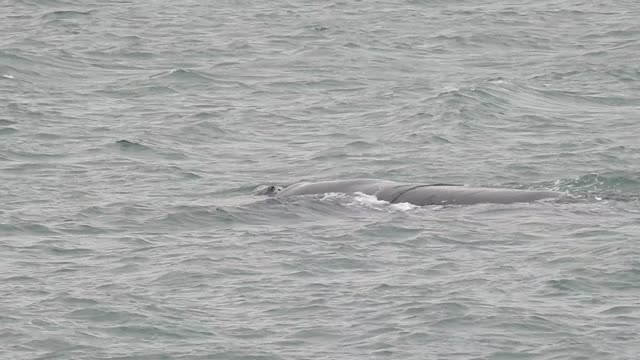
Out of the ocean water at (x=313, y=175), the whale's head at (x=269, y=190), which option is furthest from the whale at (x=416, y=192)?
the ocean water at (x=313, y=175)

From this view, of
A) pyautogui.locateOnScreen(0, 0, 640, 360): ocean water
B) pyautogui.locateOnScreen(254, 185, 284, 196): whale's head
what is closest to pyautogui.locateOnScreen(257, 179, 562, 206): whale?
pyautogui.locateOnScreen(254, 185, 284, 196): whale's head

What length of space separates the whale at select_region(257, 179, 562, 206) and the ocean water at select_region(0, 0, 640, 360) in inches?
13.6

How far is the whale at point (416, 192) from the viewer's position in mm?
24266

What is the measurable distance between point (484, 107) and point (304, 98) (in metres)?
3.87

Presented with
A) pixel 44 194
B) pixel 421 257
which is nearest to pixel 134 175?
pixel 44 194

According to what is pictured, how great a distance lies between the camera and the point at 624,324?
1788 centimetres

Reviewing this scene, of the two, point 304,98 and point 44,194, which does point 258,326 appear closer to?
point 44,194

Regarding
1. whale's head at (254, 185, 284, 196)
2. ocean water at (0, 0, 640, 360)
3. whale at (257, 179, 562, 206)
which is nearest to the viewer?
ocean water at (0, 0, 640, 360)

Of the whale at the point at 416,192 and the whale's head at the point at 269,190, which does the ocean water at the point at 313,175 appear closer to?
the whale's head at the point at 269,190

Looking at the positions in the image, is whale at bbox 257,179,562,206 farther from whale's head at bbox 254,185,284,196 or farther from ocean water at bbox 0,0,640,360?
ocean water at bbox 0,0,640,360

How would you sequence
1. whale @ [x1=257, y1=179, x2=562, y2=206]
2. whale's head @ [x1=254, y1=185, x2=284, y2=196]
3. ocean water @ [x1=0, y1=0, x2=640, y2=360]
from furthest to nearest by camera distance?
whale's head @ [x1=254, y1=185, x2=284, y2=196] < whale @ [x1=257, y1=179, x2=562, y2=206] < ocean water @ [x1=0, y1=0, x2=640, y2=360]

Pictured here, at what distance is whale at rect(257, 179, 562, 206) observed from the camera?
2427 cm

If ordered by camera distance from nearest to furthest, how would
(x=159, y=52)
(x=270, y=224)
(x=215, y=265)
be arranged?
(x=215, y=265), (x=270, y=224), (x=159, y=52)

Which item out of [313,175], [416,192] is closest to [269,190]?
[313,175]
